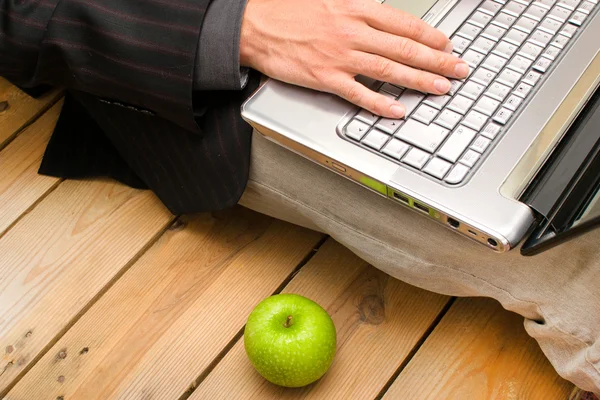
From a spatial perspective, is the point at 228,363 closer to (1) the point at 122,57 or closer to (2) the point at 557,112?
(1) the point at 122,57

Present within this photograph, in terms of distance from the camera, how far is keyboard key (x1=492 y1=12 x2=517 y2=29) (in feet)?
2.59

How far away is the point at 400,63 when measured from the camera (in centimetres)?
77

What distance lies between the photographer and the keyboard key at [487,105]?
0.72 meters

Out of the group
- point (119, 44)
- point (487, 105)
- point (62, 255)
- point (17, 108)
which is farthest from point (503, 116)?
point (17, 108)

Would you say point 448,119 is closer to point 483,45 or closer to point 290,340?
point 483,45

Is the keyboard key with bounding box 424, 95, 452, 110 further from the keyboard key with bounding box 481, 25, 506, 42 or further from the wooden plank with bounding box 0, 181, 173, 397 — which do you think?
the wooden plank with bounding box 0, 181, 173, 397

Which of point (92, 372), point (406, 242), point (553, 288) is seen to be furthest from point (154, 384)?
point (553, 288)

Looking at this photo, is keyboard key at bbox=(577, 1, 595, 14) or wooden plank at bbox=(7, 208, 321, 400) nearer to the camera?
keyboard key at bbox=(577, 1, 595, 14)

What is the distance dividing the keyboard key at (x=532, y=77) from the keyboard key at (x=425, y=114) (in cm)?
10

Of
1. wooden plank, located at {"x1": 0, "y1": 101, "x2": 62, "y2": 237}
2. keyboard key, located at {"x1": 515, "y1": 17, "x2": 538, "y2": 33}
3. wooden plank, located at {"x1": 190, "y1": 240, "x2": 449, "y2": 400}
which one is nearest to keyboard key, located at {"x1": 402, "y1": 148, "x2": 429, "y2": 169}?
keyboard key, located at {"x1": 515, "y1": 17, "x2": 538, "y2": 33}

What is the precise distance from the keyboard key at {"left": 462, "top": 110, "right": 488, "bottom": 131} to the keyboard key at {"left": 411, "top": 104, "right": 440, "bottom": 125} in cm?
3

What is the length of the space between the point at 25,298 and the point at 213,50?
47 centimetres

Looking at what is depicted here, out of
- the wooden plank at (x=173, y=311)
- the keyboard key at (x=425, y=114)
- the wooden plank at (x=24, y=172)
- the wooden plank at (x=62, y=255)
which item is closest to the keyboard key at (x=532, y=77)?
the keyboard key at (x=425, y=114)

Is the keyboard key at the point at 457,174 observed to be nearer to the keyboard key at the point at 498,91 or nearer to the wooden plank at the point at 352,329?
the keyboard key at the point at 498,91
